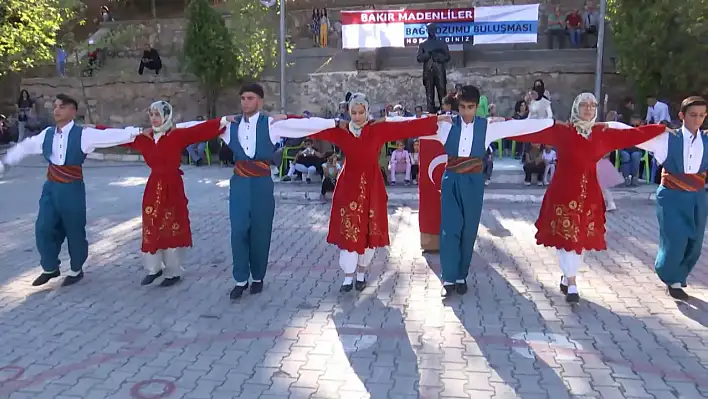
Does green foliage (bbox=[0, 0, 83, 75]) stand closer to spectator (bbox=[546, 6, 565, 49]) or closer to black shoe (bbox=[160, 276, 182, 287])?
black shoe (bbox=[160, 276, 182, 287])

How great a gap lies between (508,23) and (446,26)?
1450 millimetres

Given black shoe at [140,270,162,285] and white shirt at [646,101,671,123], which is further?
white shirt at [646,101,671,123]

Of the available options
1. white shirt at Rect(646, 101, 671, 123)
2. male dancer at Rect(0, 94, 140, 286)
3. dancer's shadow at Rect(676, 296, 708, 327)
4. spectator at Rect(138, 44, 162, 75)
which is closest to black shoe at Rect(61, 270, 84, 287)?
male dancer at Rect(0, 94, 140, 286)

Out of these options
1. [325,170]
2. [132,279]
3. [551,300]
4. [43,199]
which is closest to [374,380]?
[551,300]

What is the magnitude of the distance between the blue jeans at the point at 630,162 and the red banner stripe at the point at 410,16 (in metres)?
5.46

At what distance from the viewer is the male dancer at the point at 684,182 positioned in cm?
490

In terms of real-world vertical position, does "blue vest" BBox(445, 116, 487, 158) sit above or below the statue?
below

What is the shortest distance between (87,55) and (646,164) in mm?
17321

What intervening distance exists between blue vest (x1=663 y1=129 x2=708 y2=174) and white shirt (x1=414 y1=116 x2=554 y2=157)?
956 millimetres

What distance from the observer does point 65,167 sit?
546cm

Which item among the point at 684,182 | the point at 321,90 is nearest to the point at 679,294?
the point at 684,182

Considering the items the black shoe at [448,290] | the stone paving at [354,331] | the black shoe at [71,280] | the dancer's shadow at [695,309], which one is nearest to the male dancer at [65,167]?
the black shoe at [71,280]

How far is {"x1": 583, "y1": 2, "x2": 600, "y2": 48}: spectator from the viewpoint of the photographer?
17.0m

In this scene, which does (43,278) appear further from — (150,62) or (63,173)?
(150,62)
